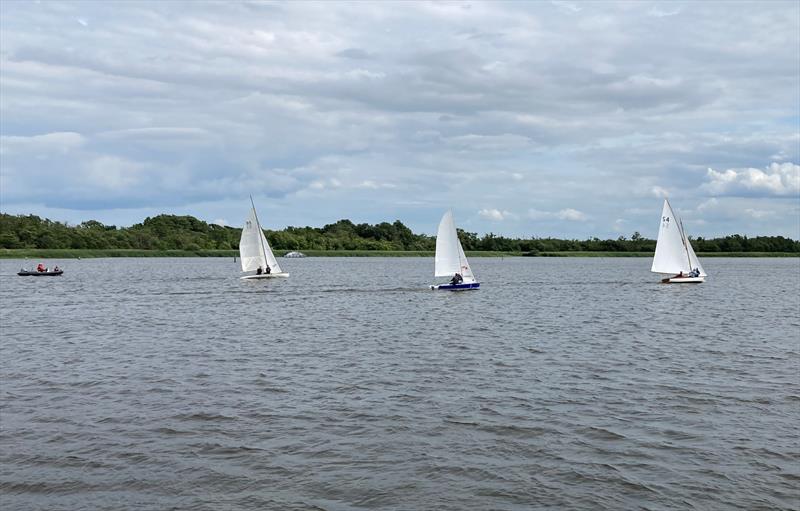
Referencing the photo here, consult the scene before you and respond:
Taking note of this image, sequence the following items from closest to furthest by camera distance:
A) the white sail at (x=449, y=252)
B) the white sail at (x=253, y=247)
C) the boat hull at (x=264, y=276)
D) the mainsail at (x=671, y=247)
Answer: the white sail at (x=449, y=252), the mainsail at (x=671, y=247), the boat hull at (x=264, y=276), the white sail at (x=253, y=247)

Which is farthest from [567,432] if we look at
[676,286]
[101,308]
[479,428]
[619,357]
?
[676,286]

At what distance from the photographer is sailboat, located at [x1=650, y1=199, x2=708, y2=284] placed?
75.2 m

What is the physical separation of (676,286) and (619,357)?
5359cm

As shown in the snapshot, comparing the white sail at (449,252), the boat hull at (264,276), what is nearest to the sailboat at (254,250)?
the boat hull at (264,276)

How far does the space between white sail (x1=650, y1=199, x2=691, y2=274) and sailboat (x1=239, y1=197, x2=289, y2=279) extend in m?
41.0

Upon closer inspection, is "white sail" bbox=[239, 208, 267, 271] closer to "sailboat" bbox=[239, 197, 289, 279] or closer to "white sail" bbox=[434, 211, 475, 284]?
"sailboat" bbox=[239, 197, 289, 279]

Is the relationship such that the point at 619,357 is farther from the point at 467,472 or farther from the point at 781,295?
the point at 781,295

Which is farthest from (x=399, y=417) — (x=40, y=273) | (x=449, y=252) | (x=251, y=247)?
(x=40, y=273)

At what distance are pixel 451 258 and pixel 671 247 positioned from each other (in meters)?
27.5

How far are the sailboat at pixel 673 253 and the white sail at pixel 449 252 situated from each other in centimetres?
2374

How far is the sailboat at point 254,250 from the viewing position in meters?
80.6

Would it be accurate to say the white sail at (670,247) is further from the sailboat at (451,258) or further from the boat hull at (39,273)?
the boat hull at (39,273)

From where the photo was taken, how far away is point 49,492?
1245cm

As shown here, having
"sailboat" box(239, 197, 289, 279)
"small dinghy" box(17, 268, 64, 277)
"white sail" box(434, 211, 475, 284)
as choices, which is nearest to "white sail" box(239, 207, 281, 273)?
"sailboat" box(239, 197, 289, 279)
